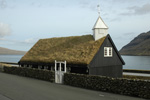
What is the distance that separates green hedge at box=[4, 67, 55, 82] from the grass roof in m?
2.80

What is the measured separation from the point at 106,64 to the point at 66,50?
7.66 meters

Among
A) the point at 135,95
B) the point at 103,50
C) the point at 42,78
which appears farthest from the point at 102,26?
the point at 135,95

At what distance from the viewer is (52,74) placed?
87.1 ft

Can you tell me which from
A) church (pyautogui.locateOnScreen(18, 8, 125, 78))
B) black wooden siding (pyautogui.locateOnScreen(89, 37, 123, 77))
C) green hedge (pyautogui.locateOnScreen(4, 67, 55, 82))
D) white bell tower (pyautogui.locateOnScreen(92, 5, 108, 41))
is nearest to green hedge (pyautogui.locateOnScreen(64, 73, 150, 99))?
church (pyautogui.locateOnScreen(18, 8, 125, 78))

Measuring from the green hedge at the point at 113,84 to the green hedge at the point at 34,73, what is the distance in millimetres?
3954

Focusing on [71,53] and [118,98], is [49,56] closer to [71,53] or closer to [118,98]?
[71,53]

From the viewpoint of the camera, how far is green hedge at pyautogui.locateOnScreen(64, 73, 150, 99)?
16375 millimetres

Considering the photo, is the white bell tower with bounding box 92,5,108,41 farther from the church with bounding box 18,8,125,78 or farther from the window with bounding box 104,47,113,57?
the window with bounding box 104,47,113,57

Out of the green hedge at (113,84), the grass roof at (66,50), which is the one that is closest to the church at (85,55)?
the grass roof at (66,50)

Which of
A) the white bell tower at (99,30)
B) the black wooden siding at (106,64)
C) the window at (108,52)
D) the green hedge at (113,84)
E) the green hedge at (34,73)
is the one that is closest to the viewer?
the green hedge at (113,84)

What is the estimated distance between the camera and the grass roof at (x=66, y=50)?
28027 millimetres

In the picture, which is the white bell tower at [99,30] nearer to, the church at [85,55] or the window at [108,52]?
the church at [85,55]

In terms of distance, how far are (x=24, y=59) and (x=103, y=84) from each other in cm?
2305

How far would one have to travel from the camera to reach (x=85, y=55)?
27.8 meters
